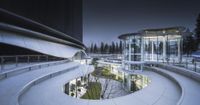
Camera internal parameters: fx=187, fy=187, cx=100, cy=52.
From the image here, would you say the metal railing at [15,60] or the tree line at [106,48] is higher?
the tree line at [106,48]

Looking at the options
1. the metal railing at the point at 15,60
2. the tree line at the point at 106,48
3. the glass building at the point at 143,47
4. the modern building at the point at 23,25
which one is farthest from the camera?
the tree line at the point at 106,48

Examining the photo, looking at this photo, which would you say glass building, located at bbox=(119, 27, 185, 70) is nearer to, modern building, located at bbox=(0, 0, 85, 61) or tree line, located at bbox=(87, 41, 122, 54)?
modern building, located at bbox=(0, 0, 85, 61)

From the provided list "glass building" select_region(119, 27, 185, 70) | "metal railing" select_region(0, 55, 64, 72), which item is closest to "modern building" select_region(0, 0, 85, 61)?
"metal railing" select_region(0, 55, 64, 72)

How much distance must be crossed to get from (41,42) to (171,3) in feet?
66.5

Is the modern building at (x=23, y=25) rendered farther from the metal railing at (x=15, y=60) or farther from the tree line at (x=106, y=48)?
the tree line at (x=106, y=48)

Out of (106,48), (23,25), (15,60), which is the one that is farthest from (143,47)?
(106,48)

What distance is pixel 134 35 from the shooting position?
22.0 meters

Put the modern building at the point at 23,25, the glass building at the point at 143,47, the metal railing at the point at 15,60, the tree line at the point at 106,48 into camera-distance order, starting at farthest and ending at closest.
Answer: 1. the tree line at the point at 106,48
2. the glass building at the point at 143,47
3. the modern building at the point at 23,25
4. the metal railing at the point at 15,60

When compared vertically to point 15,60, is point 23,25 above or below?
above

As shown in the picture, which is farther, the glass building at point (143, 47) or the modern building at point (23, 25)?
the glass building at point (143, 47)

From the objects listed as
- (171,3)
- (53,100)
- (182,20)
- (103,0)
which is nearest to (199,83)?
(53,100)

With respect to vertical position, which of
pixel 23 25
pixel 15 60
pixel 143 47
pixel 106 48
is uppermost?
pixel 106 48

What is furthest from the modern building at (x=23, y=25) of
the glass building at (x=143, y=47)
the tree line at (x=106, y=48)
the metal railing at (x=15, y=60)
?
the tree line at (x=106, y=48)

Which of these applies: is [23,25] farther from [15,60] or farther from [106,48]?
[106,48]
